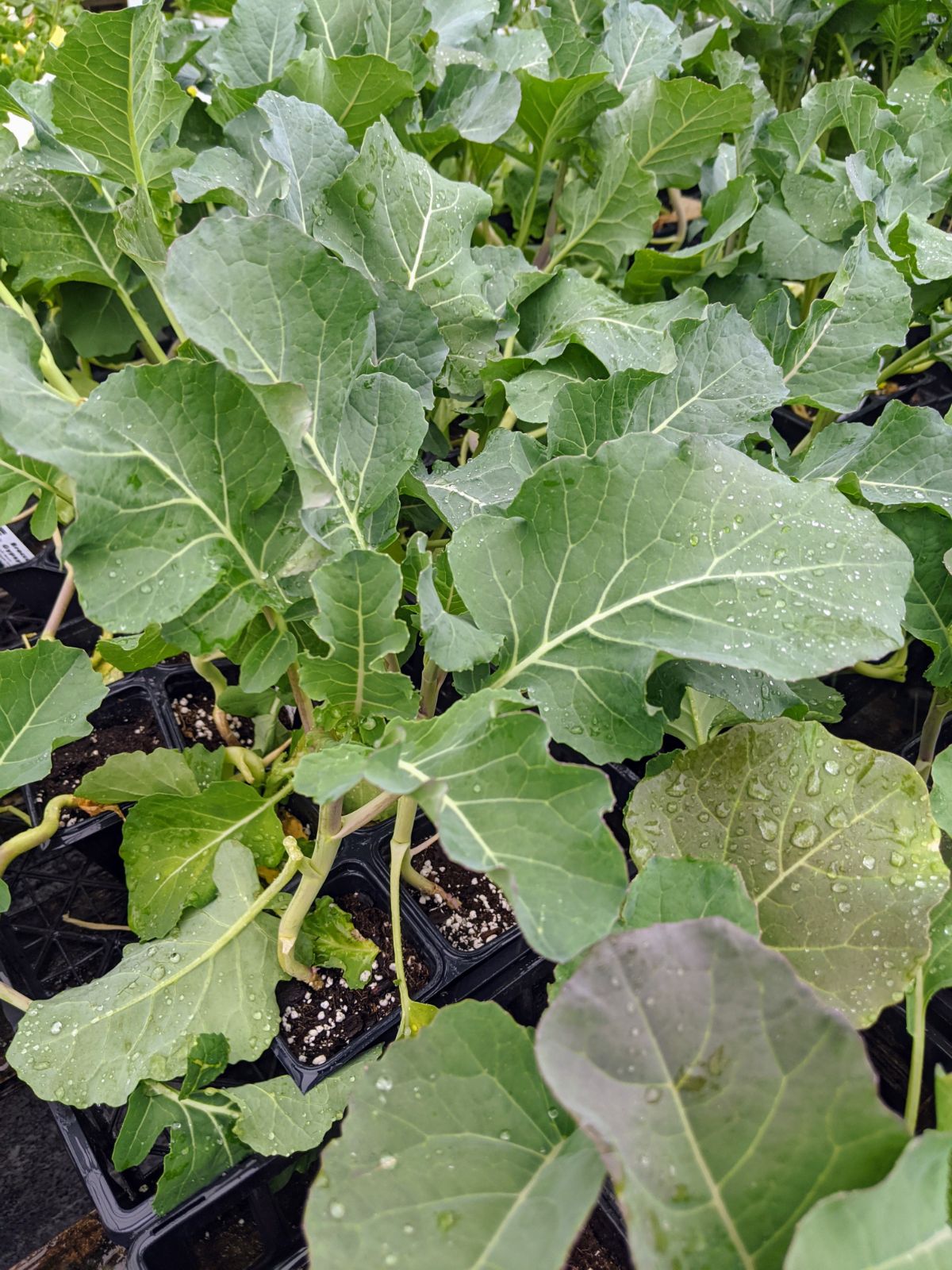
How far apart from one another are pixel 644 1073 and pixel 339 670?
1.15ft

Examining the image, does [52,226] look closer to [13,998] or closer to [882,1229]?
[13,998]

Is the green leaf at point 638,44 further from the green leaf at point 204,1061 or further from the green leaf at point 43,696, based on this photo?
the green leaf at point 204,1061

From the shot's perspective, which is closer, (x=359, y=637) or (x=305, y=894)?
(x=359, y=637)

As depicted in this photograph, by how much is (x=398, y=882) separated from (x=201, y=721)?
0.47 m

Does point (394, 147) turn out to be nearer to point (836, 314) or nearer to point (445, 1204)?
point (836, 314)

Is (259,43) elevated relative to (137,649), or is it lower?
elevated

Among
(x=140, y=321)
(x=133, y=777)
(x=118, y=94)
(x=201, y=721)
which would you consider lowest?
(x=201, y=721)

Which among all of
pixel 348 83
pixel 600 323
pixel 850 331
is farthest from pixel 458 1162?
pixel 348 83

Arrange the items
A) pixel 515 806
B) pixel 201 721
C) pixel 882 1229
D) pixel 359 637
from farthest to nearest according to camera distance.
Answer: pixel 201 721, pixel 359 637, pixel 515 806, pixel 882 1229

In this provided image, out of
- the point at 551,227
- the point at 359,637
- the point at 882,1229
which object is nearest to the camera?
the point at 882,1229

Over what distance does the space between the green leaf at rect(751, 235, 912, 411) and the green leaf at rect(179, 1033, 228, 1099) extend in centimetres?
84

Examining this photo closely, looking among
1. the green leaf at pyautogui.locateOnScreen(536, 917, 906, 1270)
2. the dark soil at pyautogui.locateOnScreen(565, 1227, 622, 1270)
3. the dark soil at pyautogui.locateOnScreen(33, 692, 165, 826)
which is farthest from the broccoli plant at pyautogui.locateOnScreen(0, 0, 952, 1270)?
the dark soil at pyautogui.locateOnScreen(565, 1227, 622, 1270)

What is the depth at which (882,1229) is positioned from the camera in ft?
1.34

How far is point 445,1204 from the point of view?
1.57 ft
